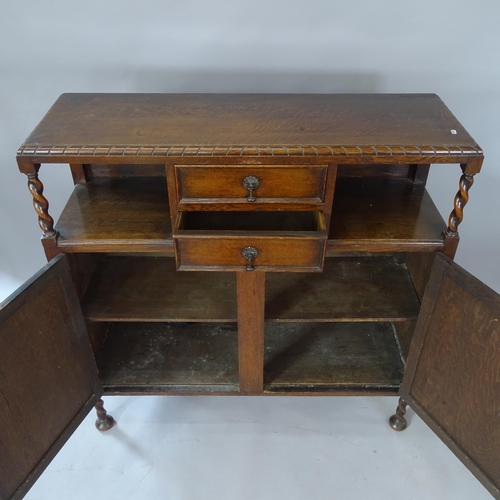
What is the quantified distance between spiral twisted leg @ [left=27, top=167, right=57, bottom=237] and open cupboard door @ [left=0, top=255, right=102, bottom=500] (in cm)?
8

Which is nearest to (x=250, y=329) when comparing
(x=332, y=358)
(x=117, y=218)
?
(x=332, y=358)

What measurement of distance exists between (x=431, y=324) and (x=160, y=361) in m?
0.85

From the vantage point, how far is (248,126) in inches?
47.5

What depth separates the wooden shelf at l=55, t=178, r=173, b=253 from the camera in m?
1.28

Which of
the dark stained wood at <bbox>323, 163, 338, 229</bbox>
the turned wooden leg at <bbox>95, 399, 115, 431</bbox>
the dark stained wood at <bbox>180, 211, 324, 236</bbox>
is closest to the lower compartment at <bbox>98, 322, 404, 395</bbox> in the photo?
the turned wooden leg at <bbox>95, 399, 115, 431</bbox>

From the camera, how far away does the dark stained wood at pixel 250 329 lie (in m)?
1.34

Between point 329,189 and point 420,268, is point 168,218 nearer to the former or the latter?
point 329,189

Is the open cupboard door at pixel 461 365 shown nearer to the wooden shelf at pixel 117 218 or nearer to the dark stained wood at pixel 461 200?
the dark stained wood at pixel 461 200

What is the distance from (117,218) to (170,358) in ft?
1.83

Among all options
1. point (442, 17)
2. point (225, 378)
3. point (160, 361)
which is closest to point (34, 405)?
point (160, 361)

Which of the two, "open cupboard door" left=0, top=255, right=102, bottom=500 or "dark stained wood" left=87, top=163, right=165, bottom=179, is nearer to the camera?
"open cupboard door" left=0, top=255, right=102, bottom=500

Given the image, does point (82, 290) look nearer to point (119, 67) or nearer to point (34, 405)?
point (34, 405)

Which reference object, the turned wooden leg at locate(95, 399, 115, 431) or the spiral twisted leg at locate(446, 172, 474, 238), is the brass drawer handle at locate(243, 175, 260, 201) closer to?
the spiral twisted leg at locate(446, 172, 474, 238)

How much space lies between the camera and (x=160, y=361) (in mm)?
1672
